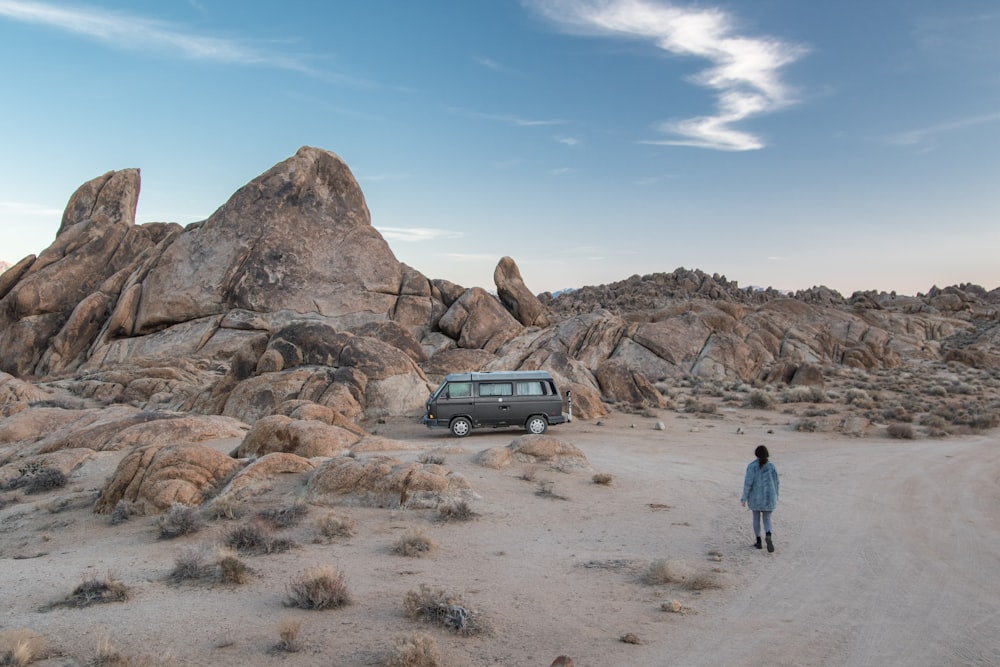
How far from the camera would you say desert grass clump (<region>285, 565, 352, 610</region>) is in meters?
7.99

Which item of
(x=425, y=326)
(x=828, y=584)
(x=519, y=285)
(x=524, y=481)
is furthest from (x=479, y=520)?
(x=519, y=285)

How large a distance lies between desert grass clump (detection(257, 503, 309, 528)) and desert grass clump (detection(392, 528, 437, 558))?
7.37 feet

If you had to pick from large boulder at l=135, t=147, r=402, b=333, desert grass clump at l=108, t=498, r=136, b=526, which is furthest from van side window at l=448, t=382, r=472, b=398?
large boulder at l=135, t=147, r=402, b=333

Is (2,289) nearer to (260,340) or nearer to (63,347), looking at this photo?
(63,347)

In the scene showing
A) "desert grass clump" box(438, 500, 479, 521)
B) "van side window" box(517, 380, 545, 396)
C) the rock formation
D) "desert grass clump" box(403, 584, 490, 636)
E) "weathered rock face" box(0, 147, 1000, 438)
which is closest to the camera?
"desert grass clump" box(403, 584, 490, 636)

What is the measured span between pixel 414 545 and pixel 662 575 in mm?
3864

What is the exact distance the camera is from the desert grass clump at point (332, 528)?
10.9 metres

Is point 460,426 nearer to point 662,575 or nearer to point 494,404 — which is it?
point 494,404

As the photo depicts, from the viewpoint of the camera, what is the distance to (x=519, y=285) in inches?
2016

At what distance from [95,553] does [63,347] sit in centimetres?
3951

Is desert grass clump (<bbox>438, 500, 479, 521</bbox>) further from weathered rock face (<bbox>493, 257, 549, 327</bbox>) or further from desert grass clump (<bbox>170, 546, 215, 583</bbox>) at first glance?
weathered rock face (<bbox>493, 257, 549, 327</bbox>)

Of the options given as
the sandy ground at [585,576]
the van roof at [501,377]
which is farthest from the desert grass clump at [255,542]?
the van roof at [501,377]

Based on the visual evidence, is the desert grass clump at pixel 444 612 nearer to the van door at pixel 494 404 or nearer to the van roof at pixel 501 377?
the van door at pixel 494 404

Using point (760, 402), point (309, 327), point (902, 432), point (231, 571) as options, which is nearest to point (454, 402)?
point (309, 327)
